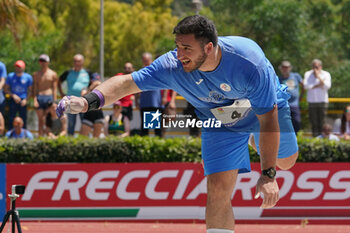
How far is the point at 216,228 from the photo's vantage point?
5680 mm

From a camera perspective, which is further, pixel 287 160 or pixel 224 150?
pixel 287 160

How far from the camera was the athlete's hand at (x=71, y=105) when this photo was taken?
475cm

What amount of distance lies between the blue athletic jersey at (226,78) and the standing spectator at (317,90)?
6.09 meters

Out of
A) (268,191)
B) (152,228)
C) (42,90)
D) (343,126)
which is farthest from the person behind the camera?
(42,90)

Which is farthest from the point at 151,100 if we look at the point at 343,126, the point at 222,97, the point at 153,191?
the point at 222,97

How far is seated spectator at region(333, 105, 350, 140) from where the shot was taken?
11.6 m

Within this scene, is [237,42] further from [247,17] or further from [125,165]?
[247,17]

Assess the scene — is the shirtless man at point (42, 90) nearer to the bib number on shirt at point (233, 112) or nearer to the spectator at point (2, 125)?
the spectator at point (2, 125)

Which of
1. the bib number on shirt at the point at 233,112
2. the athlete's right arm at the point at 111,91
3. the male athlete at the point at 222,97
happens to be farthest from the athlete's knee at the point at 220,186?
the athlete's right arm at the point at 111,91

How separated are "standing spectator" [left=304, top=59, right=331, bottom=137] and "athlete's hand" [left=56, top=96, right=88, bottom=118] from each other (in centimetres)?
719

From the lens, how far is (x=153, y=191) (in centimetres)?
1059

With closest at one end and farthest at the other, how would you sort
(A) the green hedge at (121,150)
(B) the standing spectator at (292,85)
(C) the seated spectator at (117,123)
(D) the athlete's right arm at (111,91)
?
(D) the athlete's right arm at (111,91)
(A) the green hedge at (121,150)
(B) the standing spectator at (292,85)
(C) the seated spectator at (117,123)

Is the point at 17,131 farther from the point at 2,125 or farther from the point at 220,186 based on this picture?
the point at 220,186

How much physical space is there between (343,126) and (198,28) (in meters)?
7.34
